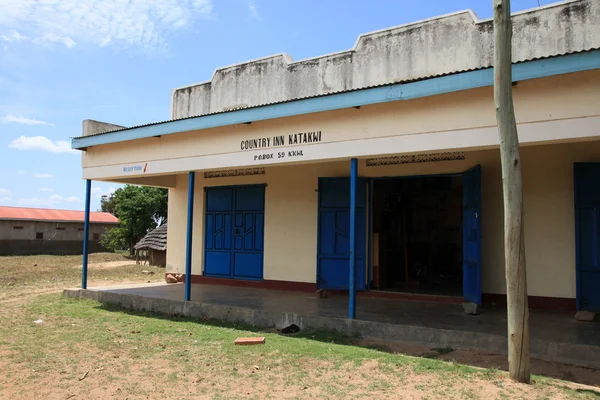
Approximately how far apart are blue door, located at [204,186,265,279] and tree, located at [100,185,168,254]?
61.8 ft

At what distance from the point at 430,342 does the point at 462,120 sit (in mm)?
2971

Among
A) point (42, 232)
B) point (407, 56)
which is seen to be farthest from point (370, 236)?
point (42, 232)

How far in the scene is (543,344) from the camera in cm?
565

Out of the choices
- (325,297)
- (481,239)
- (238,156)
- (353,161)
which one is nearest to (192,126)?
(238,156)

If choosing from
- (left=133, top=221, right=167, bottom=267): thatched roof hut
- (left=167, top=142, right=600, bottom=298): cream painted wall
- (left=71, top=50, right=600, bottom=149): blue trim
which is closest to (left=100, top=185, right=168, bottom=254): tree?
(left=133, top=221, right=167, bottom=267): thatched roof hut

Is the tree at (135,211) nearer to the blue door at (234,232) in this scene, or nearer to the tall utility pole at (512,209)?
the blue door at (234,232)

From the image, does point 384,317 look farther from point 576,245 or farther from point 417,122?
point 576,245

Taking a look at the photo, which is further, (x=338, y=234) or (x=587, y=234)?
(x=338, y=234)

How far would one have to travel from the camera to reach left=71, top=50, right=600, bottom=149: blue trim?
17.5 feet

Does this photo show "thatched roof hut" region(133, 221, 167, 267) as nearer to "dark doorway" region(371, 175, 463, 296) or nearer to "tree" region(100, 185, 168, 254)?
"tree" region(100, 185, 168, 254)

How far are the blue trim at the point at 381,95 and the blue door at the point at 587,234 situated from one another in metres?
2.54

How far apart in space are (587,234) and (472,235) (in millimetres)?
1664

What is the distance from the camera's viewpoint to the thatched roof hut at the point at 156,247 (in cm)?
2289

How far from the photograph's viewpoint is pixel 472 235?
7906 mm
